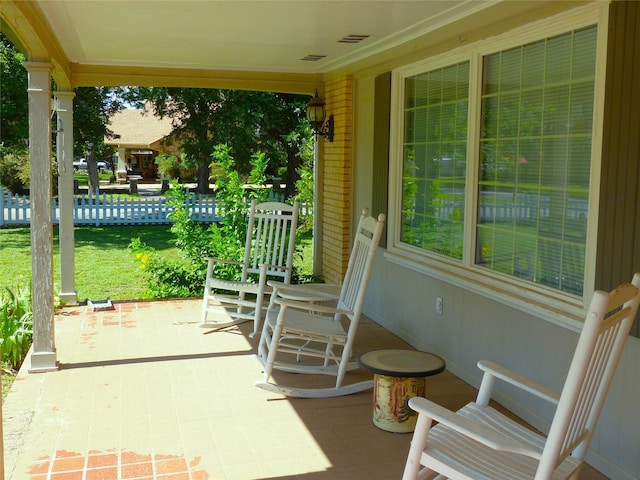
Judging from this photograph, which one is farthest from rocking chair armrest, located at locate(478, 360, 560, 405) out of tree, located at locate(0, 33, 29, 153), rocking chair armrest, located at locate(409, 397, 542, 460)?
tree, located at locate(0, 33, 29, 153)

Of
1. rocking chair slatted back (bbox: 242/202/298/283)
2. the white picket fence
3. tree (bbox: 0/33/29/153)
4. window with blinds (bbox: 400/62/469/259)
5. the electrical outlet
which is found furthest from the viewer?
the white picket fence

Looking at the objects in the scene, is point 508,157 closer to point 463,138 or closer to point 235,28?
point 463,138

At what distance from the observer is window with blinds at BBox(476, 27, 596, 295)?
139 inches

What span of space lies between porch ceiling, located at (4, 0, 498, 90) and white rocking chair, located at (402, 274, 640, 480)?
230 centimetres

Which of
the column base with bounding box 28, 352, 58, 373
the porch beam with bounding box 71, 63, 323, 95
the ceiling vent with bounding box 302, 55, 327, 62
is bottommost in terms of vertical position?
the column base with bounding box 28, 352, 58, 373

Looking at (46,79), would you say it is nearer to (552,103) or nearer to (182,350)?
(182,350)

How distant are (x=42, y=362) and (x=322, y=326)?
1.86 m

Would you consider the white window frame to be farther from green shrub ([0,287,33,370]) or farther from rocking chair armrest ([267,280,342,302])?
green shrub ([0,287,33,370])

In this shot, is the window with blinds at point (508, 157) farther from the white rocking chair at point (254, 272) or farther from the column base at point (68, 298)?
the column base at point (68, 298)

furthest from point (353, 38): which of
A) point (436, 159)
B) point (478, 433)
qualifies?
point (478, 433)

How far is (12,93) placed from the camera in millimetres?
13805

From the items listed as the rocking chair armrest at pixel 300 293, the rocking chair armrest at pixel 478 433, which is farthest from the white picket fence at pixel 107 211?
the rocking chair armrest at pixel 478 433

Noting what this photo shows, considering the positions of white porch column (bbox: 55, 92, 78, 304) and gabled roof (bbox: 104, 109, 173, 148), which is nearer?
white porch column (bbox: 55, 92, 78, 304)

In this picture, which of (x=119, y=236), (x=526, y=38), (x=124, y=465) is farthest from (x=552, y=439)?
(x=119, y=236)
